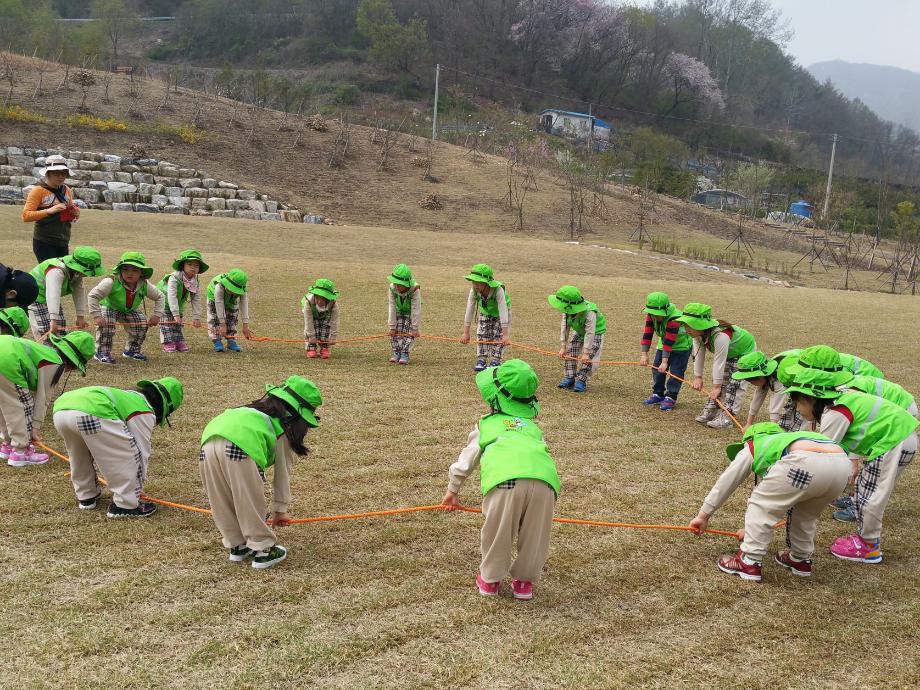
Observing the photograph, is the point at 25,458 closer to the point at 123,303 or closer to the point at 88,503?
the point at 88,503

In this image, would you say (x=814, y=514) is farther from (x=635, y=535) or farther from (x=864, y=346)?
(x=864, y=346)

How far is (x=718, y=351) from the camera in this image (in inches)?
289

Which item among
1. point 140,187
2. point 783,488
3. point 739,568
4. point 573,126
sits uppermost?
point 573,126

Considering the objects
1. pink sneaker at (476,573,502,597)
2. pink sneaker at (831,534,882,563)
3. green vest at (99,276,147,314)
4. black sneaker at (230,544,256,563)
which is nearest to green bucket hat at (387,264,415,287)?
green vest at (99,276,147,314)

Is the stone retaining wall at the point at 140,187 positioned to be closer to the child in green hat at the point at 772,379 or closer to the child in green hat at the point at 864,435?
the child in green hat at the point at 772,379

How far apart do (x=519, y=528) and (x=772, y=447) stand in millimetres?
1627

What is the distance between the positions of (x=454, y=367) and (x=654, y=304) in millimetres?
2877

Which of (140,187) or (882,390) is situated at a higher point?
(140,187)

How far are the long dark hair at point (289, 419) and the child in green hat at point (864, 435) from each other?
3.19m

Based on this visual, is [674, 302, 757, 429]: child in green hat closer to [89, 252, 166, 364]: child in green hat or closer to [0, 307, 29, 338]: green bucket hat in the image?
[89, 252, 166, 364]: child in green hat

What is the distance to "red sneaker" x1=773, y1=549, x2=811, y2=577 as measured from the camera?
4.56m

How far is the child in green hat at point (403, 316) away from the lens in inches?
367

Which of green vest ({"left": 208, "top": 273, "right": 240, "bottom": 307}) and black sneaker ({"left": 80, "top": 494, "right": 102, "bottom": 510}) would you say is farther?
green vest ({"left": 208, "top": 273, "right": 240, "bottom": 307})

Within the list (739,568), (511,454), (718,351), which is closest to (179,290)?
(718,351)
